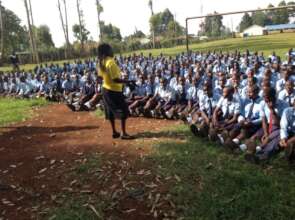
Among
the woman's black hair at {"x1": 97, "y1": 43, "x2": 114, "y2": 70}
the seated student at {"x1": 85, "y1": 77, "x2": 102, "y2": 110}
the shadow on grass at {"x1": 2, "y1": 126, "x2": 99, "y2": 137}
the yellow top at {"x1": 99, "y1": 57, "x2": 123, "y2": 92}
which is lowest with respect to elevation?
the shadow on grass at {"x1": 2, "y1": 126, "x2": 99, "y2": 137}

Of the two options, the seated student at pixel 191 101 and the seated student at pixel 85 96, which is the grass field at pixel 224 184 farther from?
the seated student at pixel 85 96

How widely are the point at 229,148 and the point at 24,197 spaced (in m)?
2.92

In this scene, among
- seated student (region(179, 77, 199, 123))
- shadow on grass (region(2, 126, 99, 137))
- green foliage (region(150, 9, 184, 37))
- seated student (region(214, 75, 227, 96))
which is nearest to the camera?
seated student (region(214, 75, 227, 96))

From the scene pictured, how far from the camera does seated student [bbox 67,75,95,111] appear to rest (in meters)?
11.0

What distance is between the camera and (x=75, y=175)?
553 cm

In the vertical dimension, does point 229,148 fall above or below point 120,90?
below

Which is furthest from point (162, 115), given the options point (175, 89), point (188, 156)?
point (188, 156)

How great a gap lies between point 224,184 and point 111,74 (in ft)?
9.29

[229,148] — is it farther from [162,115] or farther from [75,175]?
[162,115]

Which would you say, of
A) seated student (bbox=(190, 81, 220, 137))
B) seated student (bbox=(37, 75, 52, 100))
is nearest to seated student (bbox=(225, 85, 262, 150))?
seated student (bbox=(190, 81, 220, 137))

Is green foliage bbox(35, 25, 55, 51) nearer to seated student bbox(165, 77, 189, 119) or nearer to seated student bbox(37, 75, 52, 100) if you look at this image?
seated student bbox(37, 75, 52, 100)

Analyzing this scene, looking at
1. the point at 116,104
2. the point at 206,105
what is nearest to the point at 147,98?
→ the point at 206,105

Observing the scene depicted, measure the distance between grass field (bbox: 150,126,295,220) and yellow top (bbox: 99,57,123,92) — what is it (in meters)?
1.36

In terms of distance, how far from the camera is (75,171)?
223 inches
